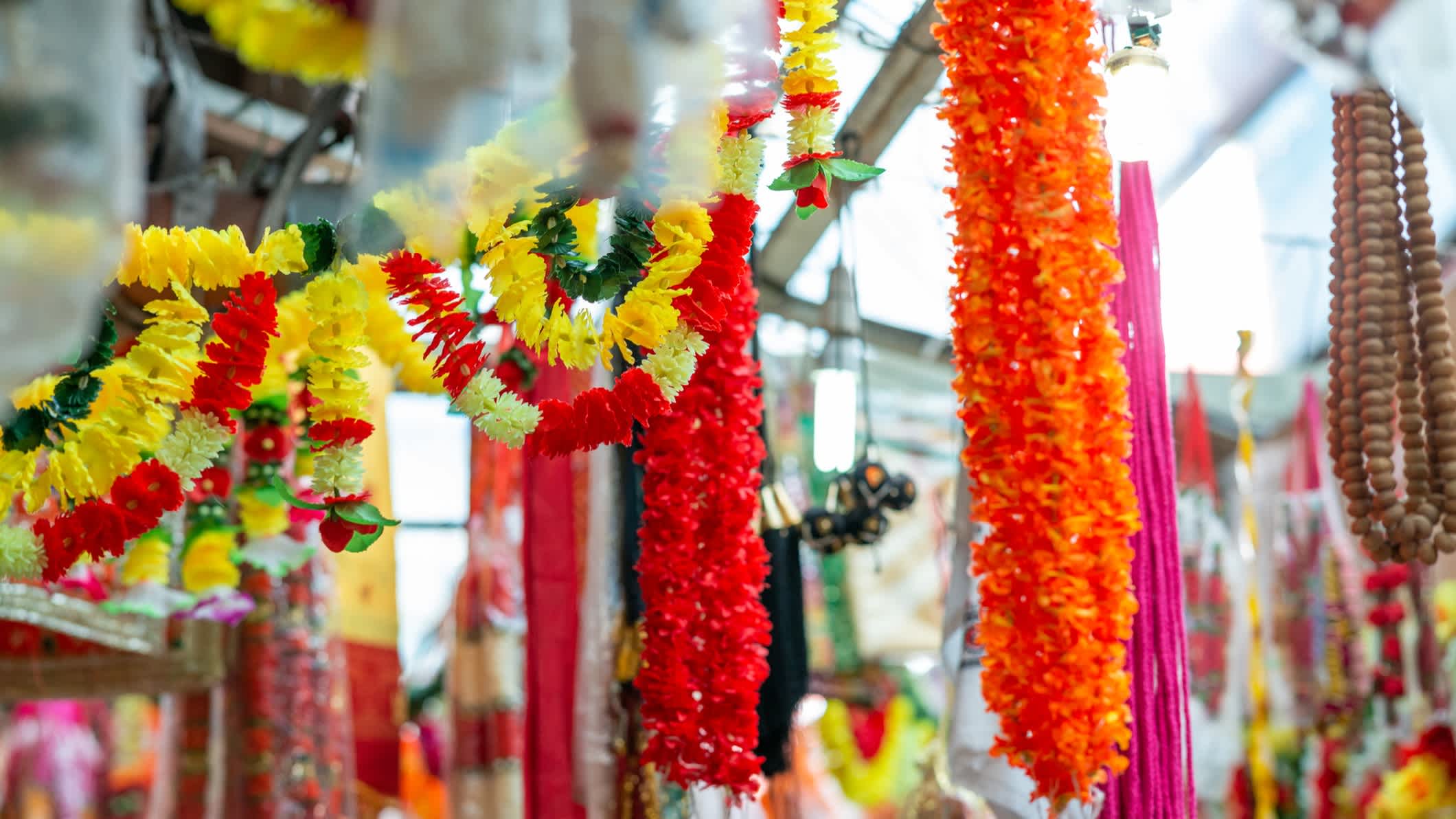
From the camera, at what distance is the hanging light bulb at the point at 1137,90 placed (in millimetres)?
2150

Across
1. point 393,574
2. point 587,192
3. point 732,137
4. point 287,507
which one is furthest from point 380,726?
point 587,192

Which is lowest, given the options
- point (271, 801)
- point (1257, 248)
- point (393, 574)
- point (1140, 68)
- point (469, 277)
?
point (271, 801)

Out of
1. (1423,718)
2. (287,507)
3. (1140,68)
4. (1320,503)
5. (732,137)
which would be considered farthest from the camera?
(1320,503)

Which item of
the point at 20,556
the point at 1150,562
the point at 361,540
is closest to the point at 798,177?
the point at 361,540

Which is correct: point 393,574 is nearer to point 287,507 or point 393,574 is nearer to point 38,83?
point 287,507

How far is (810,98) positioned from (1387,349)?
3.93 feet

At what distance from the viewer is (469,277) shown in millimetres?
2260

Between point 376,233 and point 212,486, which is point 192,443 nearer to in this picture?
point 376,233

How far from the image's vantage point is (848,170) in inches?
69.4

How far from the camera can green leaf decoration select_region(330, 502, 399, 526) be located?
1777 millimetres

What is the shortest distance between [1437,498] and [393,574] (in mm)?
3342

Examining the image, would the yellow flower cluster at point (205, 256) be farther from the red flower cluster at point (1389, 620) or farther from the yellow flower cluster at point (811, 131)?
the red flower cluster at point (1389, 620)

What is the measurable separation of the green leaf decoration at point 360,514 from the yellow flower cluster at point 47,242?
36.0 inches

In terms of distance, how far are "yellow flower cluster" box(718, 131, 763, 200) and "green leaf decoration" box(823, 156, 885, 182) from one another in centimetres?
10
